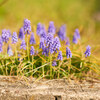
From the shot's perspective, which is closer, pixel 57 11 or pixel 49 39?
pixel 49 39

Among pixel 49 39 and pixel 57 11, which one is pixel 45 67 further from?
pixel 57 11

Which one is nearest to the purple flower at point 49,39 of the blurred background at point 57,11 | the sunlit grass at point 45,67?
the sunlit grass at point 45,67

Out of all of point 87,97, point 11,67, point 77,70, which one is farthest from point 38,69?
point 87,97

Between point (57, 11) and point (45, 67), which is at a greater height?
point (57, 11)

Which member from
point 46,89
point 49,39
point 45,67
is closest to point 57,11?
point 45,67

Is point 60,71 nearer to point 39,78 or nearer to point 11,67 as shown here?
point 39,78

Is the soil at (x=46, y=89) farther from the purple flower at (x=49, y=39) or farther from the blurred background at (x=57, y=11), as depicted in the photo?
the blurred background at (x=57, y=11)

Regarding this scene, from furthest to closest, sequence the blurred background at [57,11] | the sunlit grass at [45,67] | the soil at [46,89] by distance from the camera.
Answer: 1. the blurred background at [57,11]
2. the sunlit grass at [45,67]
3. the soil at [46,89]

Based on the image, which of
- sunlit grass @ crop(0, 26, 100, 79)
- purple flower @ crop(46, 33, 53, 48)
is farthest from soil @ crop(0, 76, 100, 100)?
purple flower @ crop(46, 33, 53, 48)

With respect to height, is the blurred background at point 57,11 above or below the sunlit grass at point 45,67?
above

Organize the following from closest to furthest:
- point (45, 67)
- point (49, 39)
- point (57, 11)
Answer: point (49, 39) → point (45, 67) → point (57, 11)
